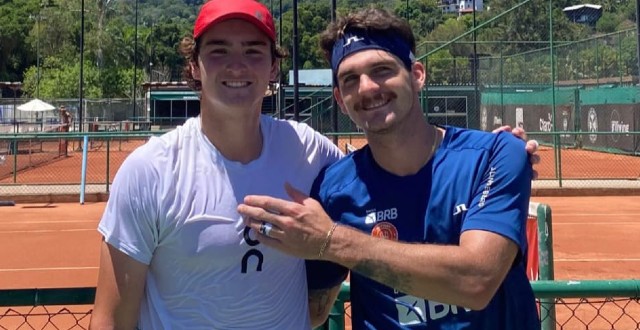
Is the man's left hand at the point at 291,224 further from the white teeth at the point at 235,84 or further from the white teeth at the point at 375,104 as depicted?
the white teeth at the point at 235,84

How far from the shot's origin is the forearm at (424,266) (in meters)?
1.75

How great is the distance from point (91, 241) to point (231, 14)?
9637 millimetres

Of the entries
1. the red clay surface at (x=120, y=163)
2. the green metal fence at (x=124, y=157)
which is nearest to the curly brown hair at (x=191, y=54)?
the green metal fence at (x=124, y=157)

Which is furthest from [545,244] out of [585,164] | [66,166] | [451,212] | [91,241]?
[66,166]

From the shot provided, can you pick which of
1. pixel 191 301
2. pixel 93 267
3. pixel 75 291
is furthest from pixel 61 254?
pixel 191 301

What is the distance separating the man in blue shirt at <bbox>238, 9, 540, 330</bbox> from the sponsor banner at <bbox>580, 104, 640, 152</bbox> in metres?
22.8

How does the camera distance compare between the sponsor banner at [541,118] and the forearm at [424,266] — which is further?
the sponsor banner at [541,118]

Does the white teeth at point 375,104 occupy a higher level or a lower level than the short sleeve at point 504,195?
higher

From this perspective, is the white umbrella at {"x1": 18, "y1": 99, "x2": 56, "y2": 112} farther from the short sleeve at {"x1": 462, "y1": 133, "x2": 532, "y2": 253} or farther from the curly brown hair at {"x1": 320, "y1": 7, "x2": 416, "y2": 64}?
the short sleeve at {"x1": 462, "y1": 133, "x2": 532, "y2": 253}

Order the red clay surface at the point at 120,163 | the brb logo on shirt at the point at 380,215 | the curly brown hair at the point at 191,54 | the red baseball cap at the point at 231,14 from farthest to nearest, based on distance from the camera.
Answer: the red clay surface at the point at 120,163, the curly brown hair at the point at 191,54, the red baseball cap at the point at 231,14, the brb logo on shirt at the point at 380,215

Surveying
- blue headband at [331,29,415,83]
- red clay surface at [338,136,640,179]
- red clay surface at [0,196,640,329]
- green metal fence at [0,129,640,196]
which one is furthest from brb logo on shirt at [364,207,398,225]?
red clay surface at [338,136,640,179]

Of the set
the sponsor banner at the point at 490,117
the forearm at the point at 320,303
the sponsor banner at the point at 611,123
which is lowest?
the forearm at the point at 320,303

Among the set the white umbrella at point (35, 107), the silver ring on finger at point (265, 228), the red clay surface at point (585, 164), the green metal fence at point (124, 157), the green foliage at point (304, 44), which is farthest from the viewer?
the white umbrella at point (35, 107)

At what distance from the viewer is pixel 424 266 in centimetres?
175
